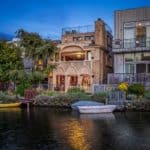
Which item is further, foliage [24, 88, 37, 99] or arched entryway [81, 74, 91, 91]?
arched entryway [81, 74, 91, 91]

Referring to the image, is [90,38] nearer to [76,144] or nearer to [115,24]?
[115,24]

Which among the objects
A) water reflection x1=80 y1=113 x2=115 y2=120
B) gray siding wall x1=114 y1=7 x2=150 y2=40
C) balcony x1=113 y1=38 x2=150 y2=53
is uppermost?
gray siding wall x1=114 y1=7 x2=150 y2=40

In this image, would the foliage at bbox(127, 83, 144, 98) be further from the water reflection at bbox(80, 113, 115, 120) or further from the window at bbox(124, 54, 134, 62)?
the window at bbox(124, 54, 134, 62)

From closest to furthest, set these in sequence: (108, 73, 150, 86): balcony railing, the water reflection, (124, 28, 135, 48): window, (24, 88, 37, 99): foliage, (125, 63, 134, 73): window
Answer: the water reflection → (24, 88, 37, 99): foliage → (108, 73, 150, 86): balcony railing → (124, 28, 135, 48): window → (125, 63, 134, 73): window

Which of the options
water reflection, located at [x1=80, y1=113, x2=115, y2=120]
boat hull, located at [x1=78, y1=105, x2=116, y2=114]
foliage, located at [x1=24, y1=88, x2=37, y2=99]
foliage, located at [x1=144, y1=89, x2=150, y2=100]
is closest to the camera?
water reflection, located at [x1=80, y1=113, x2=115, y2=120]

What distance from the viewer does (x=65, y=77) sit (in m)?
58.6

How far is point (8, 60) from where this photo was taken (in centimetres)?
5944

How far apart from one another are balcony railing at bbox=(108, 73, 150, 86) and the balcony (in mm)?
3645

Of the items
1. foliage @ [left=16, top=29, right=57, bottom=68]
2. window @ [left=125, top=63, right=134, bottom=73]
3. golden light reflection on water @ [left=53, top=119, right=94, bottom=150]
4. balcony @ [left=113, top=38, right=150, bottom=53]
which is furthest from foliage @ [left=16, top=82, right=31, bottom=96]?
golden light reflection on water @ [left=53, top=119, right=94, bottom=150]

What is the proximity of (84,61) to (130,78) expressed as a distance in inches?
378

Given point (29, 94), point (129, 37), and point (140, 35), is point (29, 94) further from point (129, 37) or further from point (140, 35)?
point (140, 35)

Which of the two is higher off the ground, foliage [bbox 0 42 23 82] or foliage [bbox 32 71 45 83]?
foliage [bbox 0 42 23 82]

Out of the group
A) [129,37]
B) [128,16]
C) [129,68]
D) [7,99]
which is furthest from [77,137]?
[128,16]

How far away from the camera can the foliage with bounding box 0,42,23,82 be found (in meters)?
57.8
